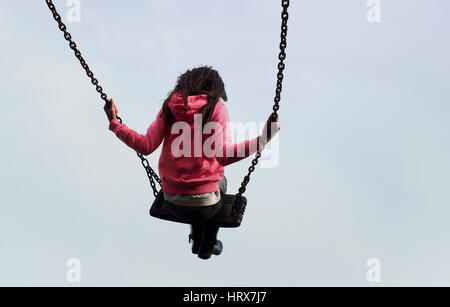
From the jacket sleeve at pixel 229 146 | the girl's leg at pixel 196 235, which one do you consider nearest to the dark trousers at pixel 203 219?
the girl's leg at pixel 196 235

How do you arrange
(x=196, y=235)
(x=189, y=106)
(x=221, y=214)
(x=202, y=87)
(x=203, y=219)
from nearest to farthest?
(x=189, y=106) → (x=202, y=87) → (x=203, y=219) → (x=221, y=214) → (x=196, y=235)

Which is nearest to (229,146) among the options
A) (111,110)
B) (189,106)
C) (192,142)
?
(192,142)

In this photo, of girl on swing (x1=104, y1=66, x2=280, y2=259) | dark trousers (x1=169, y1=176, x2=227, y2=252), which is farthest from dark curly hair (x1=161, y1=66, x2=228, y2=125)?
dark trousers (x1=169, y1=176, x2=227, y2=252)

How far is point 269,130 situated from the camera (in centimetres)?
362

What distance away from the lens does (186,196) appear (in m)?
3.83

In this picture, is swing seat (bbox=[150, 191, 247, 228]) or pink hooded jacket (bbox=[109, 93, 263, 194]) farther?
swing seat (bbox=[150, 191, 247, 228])

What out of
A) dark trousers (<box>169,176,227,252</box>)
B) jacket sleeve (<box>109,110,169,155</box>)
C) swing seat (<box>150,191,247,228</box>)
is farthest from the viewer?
swing seat (<box>150,191,247,228</box>)

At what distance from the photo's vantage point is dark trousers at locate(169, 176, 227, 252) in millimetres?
3910

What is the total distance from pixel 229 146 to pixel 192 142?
26 cm

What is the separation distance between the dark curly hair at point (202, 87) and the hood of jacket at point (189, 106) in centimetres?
3

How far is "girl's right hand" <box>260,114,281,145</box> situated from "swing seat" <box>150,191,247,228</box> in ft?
2.36

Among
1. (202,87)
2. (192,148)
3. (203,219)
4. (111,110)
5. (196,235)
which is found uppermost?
(202,87)

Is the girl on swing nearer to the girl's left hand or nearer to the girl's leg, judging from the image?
the girl's left hand

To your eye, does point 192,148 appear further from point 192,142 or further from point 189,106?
point 189,106
